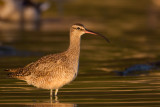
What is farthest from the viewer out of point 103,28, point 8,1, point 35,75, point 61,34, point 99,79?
point 8,1

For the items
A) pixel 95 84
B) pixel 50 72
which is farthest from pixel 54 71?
pixel 95 84

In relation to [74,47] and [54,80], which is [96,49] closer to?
[74,47]

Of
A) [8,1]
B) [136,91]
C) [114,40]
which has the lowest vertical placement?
[136,91]

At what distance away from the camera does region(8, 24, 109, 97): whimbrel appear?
12352 mm

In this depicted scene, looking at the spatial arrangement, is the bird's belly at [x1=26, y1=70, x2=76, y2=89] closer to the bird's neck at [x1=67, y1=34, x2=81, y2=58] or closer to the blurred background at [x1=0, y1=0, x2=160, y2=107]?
the blurred background at [x1=0, y1=0, x2=160, y2=107]

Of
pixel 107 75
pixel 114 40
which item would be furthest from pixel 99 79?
pixel 114 40

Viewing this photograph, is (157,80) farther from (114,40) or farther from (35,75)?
(114,40)

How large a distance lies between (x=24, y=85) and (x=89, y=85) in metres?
1.62

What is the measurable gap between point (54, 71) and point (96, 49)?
413 inches

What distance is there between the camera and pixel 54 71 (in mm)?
12445

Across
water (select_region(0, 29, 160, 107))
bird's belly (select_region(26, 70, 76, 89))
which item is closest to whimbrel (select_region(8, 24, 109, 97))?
bird's belly (select_region(26, 70, 76, 89))

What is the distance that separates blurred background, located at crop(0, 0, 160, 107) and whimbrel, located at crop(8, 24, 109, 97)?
34cm

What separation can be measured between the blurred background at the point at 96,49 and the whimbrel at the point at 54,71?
0.34 m

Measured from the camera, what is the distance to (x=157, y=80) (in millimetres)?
14625
